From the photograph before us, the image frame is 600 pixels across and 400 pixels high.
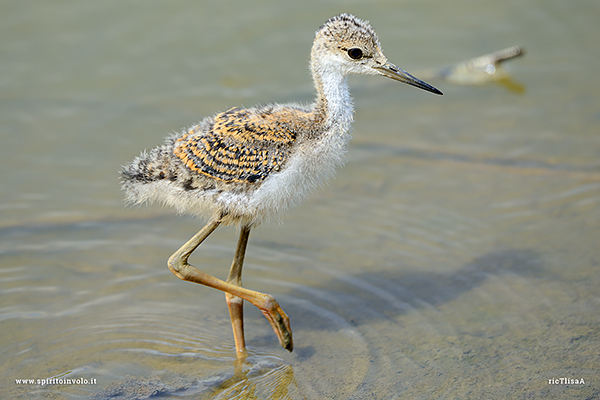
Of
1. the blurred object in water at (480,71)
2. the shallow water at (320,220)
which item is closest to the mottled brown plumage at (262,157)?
the shallow water at (320,220)

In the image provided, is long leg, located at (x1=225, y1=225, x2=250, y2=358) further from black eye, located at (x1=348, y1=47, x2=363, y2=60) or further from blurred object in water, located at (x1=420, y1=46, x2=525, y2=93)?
blurred object in water, located at (x1=420, y1=46, x2=525, y2=93)

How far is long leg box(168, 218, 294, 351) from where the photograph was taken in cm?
407

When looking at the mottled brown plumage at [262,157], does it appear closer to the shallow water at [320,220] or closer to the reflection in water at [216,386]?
the reflection in water at [216,386]

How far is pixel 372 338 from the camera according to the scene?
423 cm

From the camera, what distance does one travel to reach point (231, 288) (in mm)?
4180

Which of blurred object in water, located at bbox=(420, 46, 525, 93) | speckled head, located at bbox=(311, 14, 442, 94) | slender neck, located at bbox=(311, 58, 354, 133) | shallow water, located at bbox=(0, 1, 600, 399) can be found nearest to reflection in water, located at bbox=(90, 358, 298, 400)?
shallow water, located at bbox=(0, 1, 600, 399)

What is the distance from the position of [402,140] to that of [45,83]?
3821 millimetres

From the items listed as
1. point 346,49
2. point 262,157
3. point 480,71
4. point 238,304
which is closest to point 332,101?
point 346,49

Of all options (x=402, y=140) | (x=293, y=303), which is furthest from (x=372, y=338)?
(x=402, y=140)

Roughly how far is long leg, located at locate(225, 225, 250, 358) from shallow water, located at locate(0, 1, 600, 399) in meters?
0.10

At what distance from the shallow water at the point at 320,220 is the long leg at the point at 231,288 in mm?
206

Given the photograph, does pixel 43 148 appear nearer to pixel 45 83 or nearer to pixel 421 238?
pixel 45 83

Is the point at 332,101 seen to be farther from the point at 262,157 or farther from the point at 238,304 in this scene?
the point at 238,304

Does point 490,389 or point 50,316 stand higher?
point 50,316
